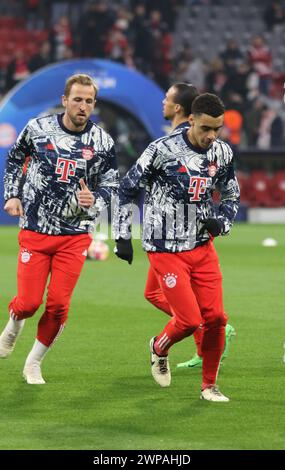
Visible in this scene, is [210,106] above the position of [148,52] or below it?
below

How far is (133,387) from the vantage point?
9.38m

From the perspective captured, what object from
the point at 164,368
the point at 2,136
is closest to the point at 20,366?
the point at 164,368

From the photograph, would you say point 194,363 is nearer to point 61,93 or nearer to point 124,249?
point 124,249

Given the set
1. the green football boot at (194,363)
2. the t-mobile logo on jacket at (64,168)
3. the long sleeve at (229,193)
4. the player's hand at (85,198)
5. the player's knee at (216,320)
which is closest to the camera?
the player's knee at (216,320)

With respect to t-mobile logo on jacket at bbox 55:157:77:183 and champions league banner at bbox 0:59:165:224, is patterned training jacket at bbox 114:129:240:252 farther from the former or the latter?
champions league banner at bbox 0:59:165:224

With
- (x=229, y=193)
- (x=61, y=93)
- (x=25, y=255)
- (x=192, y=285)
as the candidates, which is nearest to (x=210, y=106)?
(x=229, y=193)

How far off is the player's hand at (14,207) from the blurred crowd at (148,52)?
20215mm

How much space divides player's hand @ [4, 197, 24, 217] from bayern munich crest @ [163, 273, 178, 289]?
1.23 m

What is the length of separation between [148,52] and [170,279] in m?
24.2

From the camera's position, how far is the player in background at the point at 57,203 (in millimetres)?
Answer: 9250

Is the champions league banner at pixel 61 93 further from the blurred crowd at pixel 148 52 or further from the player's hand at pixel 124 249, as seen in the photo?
the player's hand at pixel 124 249

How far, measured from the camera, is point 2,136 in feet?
90.2

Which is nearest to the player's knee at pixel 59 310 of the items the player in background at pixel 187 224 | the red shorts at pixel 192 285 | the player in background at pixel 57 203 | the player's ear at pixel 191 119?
the player in background at pixel 57 203

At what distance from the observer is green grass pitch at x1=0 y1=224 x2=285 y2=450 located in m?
7.51
